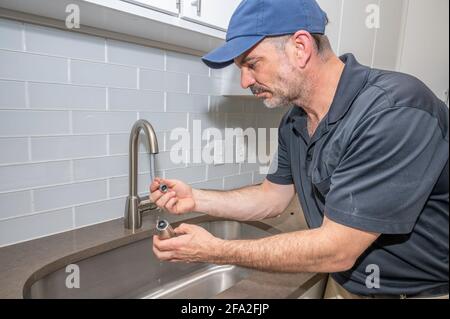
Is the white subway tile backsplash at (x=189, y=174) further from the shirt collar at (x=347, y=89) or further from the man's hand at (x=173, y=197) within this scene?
the shirt collar at (x=347, y=89)

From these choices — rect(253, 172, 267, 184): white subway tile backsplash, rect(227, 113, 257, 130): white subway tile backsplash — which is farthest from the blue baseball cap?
rect(253, 172, 267, 184): white subway tile backsplash

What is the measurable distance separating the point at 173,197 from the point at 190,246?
241mm

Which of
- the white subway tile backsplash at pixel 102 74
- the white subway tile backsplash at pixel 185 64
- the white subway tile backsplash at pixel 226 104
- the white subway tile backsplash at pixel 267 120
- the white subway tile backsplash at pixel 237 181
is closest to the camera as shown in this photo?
the white subway tile backsplash at pixel 102 74

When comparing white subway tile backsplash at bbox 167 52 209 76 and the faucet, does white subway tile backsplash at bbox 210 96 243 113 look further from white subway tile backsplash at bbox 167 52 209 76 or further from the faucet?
the faucet

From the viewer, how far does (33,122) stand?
82cm

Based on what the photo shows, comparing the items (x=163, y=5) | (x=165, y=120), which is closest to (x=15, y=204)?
(x=165, y=120)

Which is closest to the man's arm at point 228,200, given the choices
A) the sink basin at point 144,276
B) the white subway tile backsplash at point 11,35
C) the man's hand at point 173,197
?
the man's hand at point 173,197

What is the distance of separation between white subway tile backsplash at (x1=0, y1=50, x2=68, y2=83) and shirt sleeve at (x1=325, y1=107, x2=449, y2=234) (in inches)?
30.3

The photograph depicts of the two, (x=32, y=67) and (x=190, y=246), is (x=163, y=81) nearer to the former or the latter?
(x=32, y=67)

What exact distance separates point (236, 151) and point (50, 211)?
77cm

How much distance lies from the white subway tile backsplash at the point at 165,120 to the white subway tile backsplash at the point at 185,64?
0.16 m

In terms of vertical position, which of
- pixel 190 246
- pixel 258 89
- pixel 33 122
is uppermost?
pixel 258 89

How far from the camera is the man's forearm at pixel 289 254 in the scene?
608 millimetres
